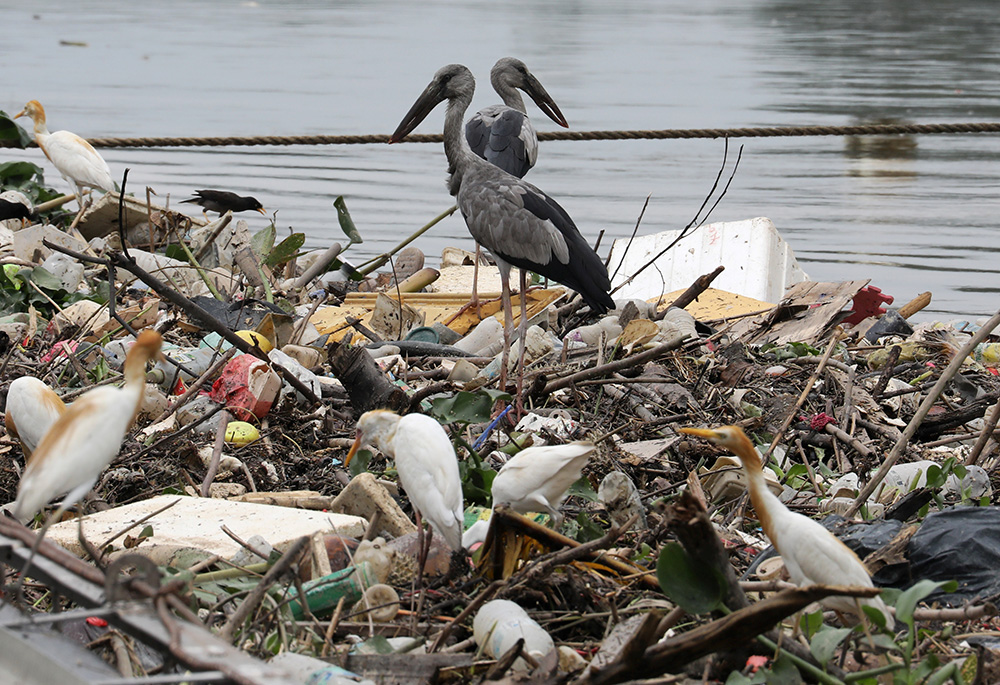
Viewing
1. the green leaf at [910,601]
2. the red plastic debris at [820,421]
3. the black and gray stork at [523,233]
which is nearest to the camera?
the green leaf at [910,601]

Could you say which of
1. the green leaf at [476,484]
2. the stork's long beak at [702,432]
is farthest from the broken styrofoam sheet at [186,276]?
the stork's long beak at [702,432]

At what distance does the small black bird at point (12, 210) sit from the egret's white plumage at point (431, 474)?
14.9ft

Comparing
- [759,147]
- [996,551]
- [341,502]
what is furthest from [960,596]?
[759,147]

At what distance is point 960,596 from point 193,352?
107 inches

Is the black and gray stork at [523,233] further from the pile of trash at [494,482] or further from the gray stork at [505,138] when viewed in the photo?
the gray stork at [505,138]

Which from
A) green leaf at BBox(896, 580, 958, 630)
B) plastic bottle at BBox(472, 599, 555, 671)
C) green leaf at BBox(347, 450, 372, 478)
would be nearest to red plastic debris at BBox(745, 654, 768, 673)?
green leaf at BBox(896, 580, 958, 630)

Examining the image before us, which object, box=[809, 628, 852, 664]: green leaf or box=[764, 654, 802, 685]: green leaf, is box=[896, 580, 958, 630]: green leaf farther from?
box=[764, 654, 802, 685]: green leaf

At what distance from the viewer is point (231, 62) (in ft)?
57.6

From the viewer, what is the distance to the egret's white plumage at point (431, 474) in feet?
7.66

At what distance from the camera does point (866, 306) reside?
510 centimetres

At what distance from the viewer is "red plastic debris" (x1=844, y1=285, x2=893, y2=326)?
16.6 feet

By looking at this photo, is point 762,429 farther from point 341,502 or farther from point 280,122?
point 280,122

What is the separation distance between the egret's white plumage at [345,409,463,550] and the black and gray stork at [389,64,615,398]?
1.51 meters

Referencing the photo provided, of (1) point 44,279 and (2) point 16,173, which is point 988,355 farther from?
(2) point 16,173
